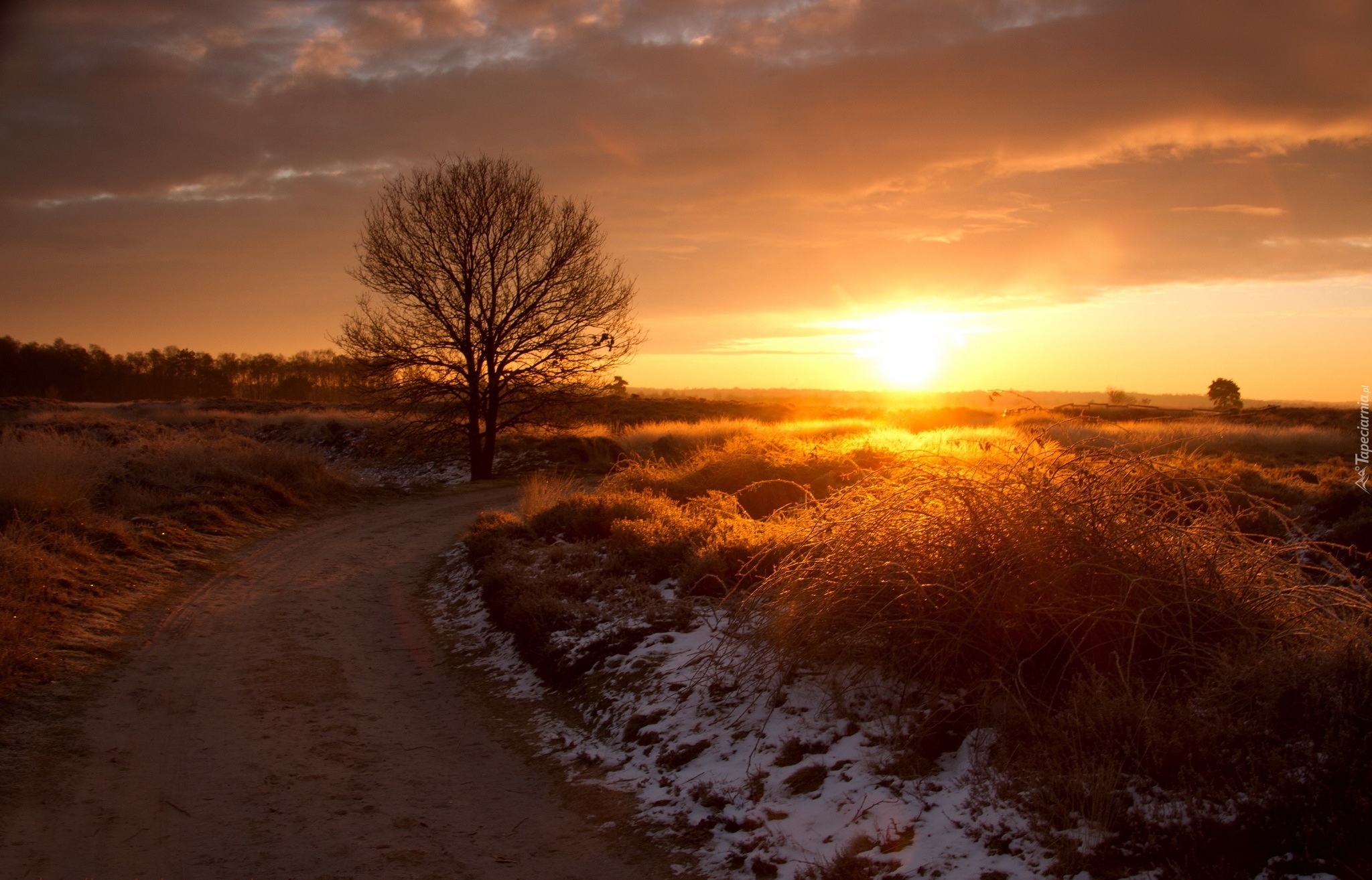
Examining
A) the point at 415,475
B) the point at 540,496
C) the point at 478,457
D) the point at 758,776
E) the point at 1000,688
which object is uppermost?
the point at 478,457

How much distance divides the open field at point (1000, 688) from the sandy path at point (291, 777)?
29.2 inches

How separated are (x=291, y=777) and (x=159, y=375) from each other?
93.4 metres

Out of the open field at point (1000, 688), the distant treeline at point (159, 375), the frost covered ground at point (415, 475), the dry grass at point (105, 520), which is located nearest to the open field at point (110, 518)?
the dry grass at point (105, 520)

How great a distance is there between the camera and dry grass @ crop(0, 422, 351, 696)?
7.19 meters

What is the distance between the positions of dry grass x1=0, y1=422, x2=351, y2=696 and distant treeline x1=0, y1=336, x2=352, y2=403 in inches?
2025

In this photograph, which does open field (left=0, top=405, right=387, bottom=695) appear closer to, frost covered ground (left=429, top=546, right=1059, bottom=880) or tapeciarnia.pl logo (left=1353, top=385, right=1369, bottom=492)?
frost covered ground (left=429, top=546, right=1059, bottom=880)

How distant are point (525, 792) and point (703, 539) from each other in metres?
4.47

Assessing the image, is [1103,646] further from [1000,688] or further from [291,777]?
[291,777]

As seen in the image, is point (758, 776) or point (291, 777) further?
point (291, 777)

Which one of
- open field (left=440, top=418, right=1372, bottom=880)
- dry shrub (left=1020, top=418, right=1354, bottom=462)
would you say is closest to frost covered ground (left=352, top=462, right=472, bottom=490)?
open field (left=440, top=418, right=1372, bottom=880)

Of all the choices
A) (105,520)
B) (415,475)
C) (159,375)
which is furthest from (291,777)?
(159,375)

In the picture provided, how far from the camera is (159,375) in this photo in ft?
268

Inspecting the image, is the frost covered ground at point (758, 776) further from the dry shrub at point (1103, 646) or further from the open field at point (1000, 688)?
the dry shrub at point (1103, 646)

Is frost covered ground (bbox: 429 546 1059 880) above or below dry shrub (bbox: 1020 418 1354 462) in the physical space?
below
